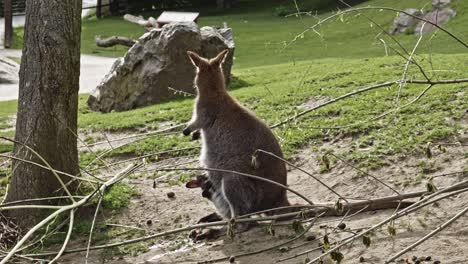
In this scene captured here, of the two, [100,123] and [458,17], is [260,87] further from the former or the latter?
[458,17]

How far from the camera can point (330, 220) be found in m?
5.90

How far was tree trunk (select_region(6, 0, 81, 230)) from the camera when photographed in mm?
6879

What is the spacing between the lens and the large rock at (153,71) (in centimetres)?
1283

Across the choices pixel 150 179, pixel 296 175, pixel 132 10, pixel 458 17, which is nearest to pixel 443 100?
pixel 296 175

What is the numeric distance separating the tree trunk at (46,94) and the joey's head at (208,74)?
1.23 m

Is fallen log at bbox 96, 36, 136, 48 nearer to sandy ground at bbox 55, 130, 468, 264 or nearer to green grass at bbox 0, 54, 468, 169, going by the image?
green grass at bbox 0, 54, 468, 169

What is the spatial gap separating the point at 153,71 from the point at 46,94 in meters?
5.91

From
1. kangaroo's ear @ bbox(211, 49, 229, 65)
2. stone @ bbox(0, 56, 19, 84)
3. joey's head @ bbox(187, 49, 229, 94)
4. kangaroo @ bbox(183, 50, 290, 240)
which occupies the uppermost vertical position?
kangaroo's ear @ bbox(211, 49, 229, 65)

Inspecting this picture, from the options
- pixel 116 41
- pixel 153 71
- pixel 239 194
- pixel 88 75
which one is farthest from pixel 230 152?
pixel 116 41

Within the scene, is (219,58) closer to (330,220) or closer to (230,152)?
(230,152)

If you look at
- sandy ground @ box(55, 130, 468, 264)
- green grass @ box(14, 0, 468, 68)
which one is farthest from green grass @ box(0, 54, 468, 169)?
green grass @ box(14, 0, 468, 68)

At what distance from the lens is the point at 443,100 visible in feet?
28.3

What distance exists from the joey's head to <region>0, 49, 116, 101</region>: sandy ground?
9.72 metres

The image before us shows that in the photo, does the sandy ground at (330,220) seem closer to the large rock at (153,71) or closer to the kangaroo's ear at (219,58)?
the kangaroo's ear at (219,58)
